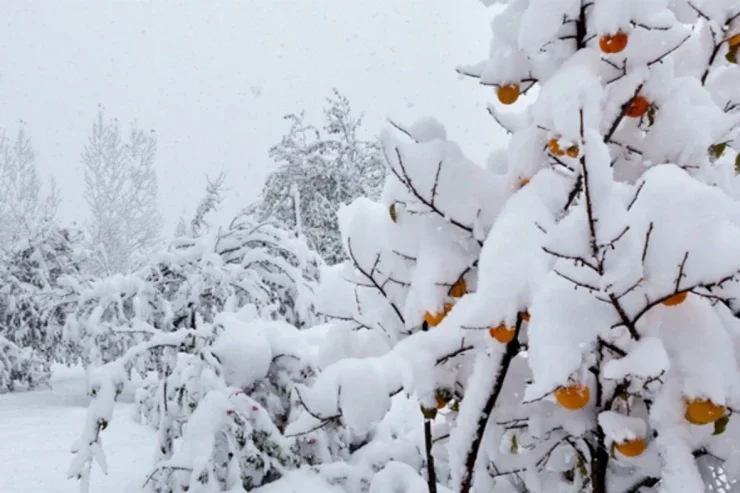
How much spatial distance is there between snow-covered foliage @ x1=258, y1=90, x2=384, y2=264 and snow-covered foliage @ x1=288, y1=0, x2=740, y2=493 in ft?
51.0

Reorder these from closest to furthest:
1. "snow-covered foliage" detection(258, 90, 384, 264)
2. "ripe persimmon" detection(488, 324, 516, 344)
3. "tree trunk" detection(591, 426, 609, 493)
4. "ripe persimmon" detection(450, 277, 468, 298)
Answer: "ripe persimmon" detection(488, 324, 516, 344) < "tree trunk" detection(591, 426, 609, 493) < "ripe persimmon" detection(450, 277, 468, 298) < "snow-covered foliage" detection(258, 90, 384, 264)

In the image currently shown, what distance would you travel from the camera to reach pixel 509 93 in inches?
48.5

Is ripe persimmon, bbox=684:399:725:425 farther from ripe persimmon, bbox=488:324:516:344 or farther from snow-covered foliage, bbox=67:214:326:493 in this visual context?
snow-covered foliage, bbox=67:214:326:493

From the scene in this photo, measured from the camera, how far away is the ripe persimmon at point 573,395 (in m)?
0.89

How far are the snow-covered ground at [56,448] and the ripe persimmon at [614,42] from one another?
2.89 metres

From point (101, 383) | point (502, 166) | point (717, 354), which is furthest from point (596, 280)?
point (101, 383)

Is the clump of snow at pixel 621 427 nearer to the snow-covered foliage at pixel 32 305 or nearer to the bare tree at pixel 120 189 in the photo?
the snow-covered foliage at pixel 32 305

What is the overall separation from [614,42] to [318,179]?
16667 mm

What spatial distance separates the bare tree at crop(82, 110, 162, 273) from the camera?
24.9 m

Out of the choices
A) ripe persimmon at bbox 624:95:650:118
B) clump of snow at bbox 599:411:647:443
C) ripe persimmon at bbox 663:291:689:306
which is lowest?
clump of snow at bbox 599:411:647:443

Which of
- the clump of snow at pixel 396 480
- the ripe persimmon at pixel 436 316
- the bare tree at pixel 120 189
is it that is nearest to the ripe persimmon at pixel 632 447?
the ripe persimmon at pixel 436 316

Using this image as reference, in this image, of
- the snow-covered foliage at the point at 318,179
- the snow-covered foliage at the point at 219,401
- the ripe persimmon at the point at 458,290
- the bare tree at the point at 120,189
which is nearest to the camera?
the ripe persimmon at the point at 458,290

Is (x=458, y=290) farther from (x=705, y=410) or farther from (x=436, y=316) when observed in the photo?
(x=705, y=410)

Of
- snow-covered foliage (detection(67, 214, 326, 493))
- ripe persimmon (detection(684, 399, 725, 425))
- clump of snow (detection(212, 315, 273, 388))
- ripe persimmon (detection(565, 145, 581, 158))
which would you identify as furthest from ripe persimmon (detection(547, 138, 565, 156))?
clump of snow (detection(212, 315, 273, 388))
